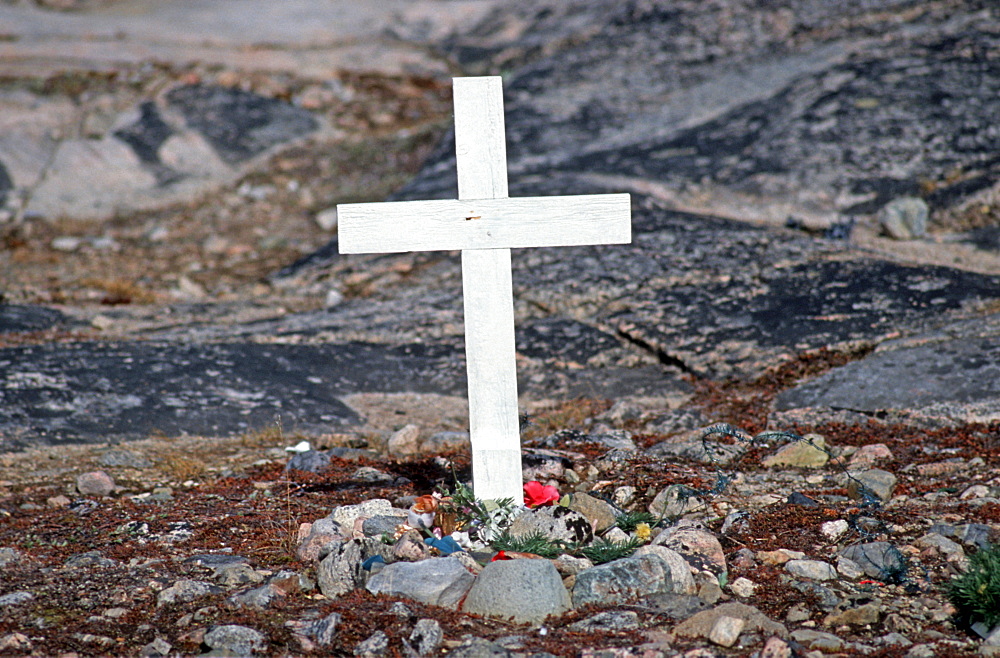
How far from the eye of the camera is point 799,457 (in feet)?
15.6

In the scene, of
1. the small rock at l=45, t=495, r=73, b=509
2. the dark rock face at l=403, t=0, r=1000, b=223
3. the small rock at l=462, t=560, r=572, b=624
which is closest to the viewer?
the small rock at l=462, t=560, r=572, b=624

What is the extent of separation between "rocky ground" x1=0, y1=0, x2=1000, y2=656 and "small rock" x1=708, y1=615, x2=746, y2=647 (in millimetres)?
14

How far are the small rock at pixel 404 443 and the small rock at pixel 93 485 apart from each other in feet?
5.21

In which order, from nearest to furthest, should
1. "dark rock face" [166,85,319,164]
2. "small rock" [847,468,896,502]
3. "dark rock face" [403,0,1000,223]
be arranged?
1. "small rock" [847,468,896,502]
2. "dark rock face" [403,0,1000,223]
3. "dark rock face" [166,85,319,164]

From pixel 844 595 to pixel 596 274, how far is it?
5087 mm

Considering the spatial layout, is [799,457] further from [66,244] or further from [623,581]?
[66,244]

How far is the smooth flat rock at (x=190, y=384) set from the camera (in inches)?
224

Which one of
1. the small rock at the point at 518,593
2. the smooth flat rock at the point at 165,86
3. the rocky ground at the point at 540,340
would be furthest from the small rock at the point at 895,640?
the smooth flat rock at the point at 165,86

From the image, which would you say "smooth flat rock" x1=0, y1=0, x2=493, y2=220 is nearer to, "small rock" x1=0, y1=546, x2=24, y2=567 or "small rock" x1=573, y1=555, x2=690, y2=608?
"small rock" x1=0, y1=546, x2=24, y2=567

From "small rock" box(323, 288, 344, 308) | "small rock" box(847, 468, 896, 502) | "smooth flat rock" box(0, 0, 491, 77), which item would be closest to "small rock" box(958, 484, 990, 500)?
"small rock" box(847, 468, 896, 502)

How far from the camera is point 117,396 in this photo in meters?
5.96

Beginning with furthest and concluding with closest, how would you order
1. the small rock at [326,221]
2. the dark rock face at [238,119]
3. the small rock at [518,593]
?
the dark rock face at [238,119] < the small rock at [326,221] < the small rock at [518,593]

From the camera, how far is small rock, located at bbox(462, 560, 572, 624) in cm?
311

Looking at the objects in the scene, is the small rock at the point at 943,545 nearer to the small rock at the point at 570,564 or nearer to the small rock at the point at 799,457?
the small rock at the point at 799,457
